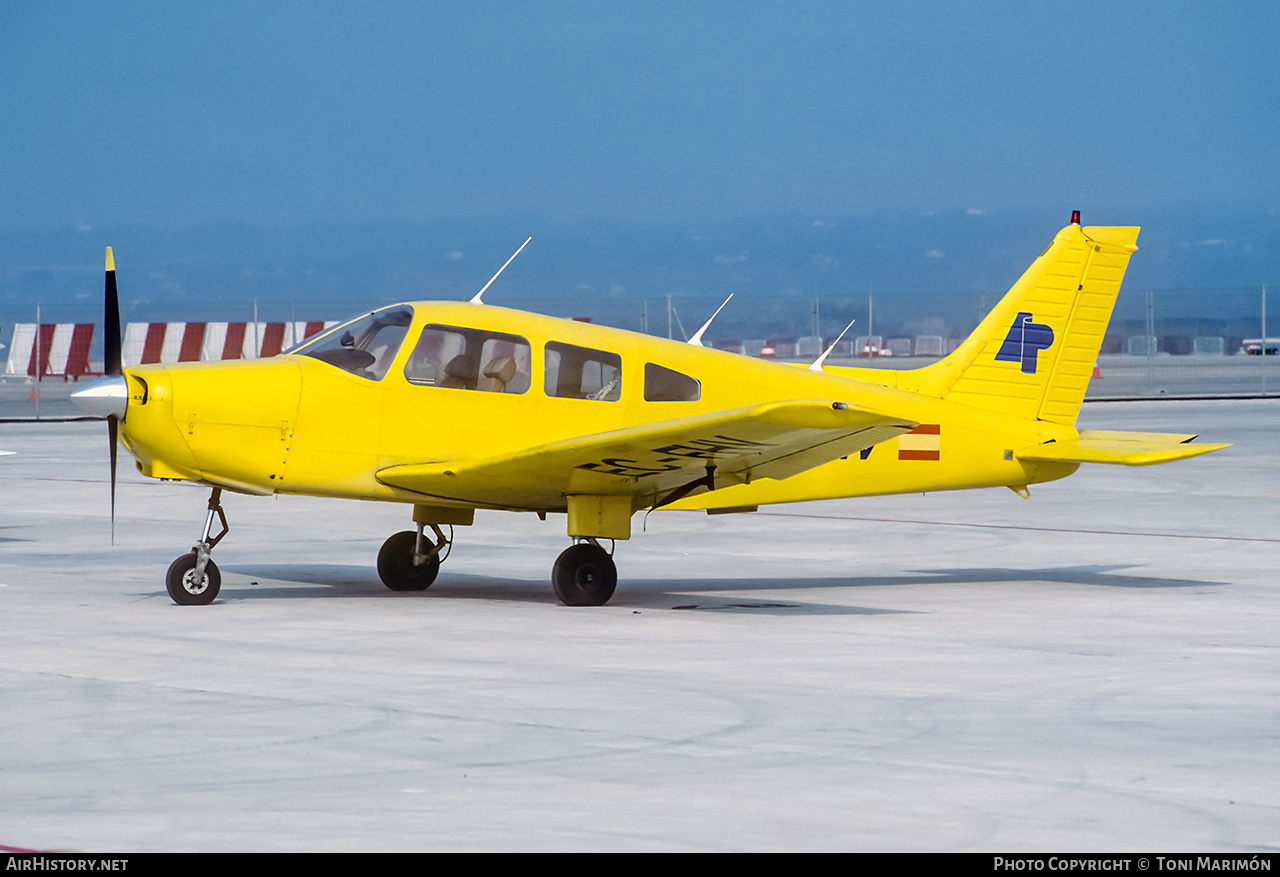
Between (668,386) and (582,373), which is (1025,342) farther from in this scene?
(582,373)

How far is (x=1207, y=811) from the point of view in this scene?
5.94 meters

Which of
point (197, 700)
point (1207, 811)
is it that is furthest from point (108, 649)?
point (1207, 811)

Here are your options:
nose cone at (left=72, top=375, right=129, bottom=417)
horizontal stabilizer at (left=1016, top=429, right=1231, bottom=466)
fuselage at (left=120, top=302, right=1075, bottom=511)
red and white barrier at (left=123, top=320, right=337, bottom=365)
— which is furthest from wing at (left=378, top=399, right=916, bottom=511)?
red and white barrier at (left=123, top=320, right=337, bottom=365)

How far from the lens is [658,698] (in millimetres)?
8195

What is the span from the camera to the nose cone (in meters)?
11.0

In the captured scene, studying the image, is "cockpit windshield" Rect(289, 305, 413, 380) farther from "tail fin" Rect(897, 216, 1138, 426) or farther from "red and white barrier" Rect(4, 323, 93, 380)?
"red and white barrier" Rect(4, 323, 93, 380)

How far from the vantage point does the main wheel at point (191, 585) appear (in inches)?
452

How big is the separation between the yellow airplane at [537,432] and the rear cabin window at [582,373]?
1 cm

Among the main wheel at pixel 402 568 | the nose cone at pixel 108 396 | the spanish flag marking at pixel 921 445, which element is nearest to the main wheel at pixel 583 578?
the main wheel at pixel 402 568

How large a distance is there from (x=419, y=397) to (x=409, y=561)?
4.67ft

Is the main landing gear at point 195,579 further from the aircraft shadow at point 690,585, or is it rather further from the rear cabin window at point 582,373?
the rear cabin window at point 582,373

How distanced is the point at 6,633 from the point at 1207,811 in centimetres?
711
